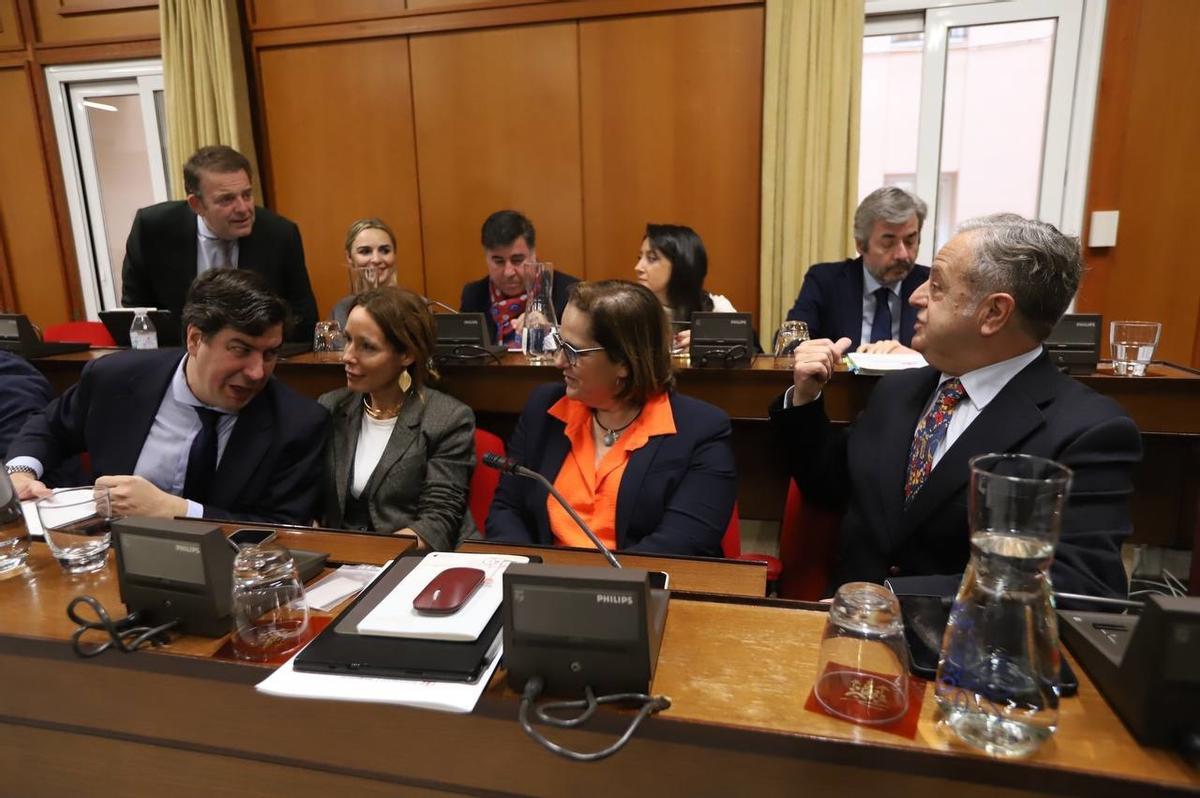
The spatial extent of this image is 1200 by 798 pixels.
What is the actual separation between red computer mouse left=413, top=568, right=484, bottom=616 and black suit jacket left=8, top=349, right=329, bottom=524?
92cm

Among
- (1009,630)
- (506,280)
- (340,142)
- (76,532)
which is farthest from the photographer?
(340,142)

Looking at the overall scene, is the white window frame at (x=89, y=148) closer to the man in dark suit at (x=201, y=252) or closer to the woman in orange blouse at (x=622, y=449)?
the man in dark suit at (x=201, y=252)

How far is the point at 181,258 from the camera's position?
3.03 metres

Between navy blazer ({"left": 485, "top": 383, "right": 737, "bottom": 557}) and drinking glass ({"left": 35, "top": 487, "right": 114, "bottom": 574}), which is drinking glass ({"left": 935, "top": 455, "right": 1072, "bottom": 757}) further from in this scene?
drinking glass ({"left": 35, "top": 487, "right": 114, "bottom": 574})

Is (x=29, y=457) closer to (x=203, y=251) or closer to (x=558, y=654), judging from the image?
(x=203, y=251)

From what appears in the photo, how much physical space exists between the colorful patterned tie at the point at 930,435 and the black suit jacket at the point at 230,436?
4.36ft

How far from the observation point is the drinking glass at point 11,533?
110 centimetres

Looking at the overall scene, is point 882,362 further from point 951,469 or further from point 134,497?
point 134,497

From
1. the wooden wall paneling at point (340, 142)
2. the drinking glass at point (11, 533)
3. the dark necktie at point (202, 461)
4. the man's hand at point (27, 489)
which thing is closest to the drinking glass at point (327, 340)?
the dark necktie at point (202, 461)

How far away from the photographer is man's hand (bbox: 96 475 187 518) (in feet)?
4.54

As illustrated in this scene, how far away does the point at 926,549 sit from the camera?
1.38 metres

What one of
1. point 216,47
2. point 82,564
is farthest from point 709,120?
point 82,564

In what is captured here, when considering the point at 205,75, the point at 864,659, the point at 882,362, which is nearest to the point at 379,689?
the point at 864,659

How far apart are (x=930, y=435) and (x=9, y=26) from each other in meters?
5.77
